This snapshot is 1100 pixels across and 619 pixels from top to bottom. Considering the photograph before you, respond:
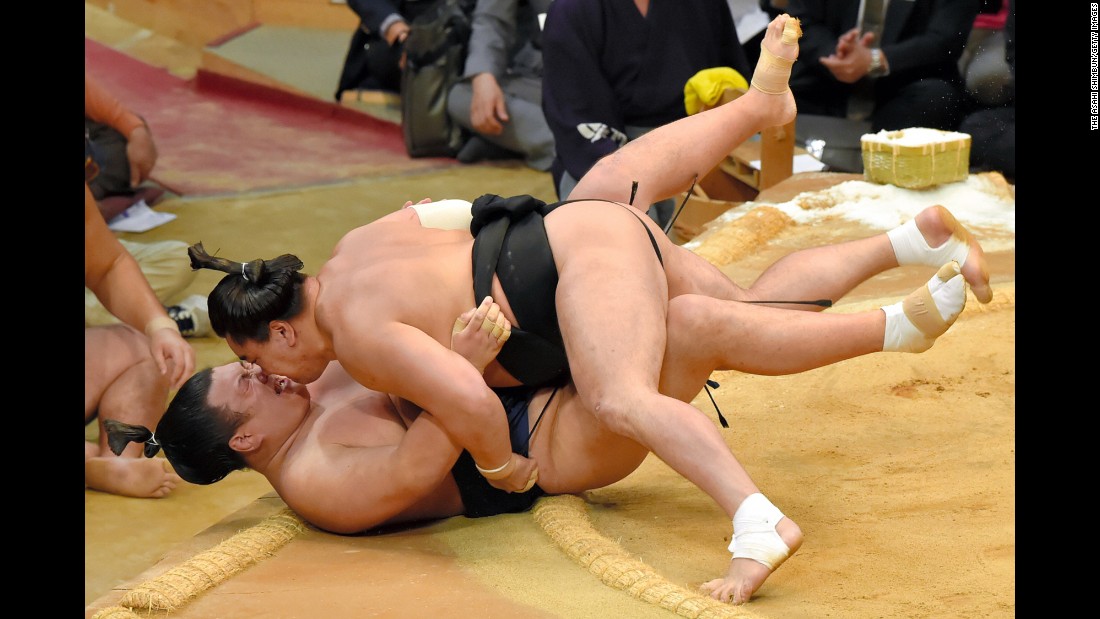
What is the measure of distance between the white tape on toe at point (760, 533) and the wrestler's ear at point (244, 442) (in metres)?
0.88

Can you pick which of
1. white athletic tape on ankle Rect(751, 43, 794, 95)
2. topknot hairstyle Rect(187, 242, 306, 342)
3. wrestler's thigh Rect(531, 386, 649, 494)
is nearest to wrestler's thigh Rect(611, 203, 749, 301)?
wrestler's thigh Rect(531, 386, 649, 494)

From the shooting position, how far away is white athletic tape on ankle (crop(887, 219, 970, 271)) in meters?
2.17

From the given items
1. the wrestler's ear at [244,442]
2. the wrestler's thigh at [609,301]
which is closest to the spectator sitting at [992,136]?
the wrestler's thigh at [609,301]

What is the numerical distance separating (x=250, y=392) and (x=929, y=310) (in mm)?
1196

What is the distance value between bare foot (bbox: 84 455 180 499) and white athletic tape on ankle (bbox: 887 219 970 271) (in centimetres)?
186

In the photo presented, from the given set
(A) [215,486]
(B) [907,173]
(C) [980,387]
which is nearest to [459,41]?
(B) [907,173]

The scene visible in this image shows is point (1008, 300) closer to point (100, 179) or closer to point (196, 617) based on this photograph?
point (196, 617)

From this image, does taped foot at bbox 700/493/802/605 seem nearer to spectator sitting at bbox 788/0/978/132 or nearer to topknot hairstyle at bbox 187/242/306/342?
topknot hairstyle at bbox 187/242/306/342

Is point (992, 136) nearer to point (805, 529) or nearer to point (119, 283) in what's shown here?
point (805, 529)

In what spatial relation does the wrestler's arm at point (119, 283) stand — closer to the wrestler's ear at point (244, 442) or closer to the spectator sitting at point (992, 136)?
the wrestler's ear at point (244, 442)

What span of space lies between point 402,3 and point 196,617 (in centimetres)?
407

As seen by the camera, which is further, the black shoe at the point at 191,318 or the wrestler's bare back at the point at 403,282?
the black shoe at the point at 191,318

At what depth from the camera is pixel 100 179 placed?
457 cm

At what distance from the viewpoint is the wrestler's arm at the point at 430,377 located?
6.12 ft
